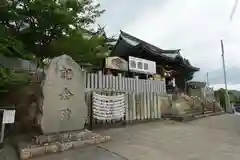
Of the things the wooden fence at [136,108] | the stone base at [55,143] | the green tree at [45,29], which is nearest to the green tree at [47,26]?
the green tree at [45,29]

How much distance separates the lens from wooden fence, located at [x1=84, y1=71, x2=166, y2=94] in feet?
30.4

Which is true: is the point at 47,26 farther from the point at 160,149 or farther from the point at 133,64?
the point at 133,64

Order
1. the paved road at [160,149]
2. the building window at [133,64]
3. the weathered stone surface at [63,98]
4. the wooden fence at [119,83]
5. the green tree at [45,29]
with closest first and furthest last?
the paved road at [160,149]
the weathered stone surface at [63,98]
the green tree at [45,29]
the wooden fence at [119,83]
the building window at [133,64]

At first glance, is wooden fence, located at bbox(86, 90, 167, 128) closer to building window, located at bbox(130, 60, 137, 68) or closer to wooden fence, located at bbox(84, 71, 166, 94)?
wooden fence, located at bbox(84, 71, 166, 94)

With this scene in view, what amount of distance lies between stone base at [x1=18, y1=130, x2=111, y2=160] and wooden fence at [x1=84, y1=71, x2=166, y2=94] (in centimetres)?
337

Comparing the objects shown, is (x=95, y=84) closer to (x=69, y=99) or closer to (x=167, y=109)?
(x=69, y=99)

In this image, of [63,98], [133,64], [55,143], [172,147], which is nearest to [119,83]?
[133,64]

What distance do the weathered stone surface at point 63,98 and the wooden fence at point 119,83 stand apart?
282 cm

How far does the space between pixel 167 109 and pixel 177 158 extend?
7.84 metres

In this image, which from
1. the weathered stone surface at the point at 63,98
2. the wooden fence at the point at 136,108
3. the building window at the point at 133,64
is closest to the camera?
the weathered stone surface at the point at 63,98

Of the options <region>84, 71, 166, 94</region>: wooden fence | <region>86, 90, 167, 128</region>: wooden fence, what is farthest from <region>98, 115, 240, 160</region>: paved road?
<region>84, 71, 166, 94</region>: wooden fence

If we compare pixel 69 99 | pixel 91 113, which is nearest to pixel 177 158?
pixel 69 99

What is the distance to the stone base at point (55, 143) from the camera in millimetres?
4822

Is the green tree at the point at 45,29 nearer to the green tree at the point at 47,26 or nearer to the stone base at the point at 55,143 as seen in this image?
the green tree at the point at 47,26
